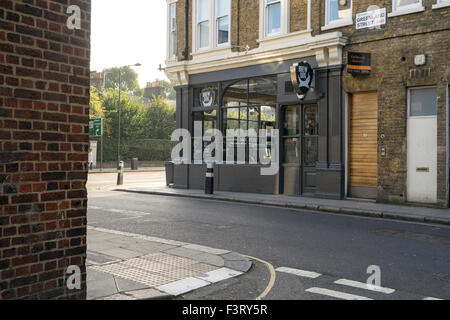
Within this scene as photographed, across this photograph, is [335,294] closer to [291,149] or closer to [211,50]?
[291,149]

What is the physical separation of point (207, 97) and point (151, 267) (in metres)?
13.6

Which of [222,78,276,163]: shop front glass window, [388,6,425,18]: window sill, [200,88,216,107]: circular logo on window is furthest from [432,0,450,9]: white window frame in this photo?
[200,88,216,107]: circular logo on window

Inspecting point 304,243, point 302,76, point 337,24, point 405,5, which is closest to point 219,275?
point 304,243

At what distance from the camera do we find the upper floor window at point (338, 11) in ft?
45.8

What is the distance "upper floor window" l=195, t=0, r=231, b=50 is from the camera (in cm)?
1780

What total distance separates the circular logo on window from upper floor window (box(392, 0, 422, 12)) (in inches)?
306

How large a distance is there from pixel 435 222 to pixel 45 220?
29.5 ft

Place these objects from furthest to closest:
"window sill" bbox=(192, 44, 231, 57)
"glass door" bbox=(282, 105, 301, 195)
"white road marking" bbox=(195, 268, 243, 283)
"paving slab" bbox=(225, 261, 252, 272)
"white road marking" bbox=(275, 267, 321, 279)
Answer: "window sill" bbox=(192, 44, 231, 57)
"glass door" bbox=(282, 105, 301, 195)
"paving slab" bbox=(225, 261, 252, 272)
"white road marking" bbox=(275, 267, 321, 279)
"white road marking" bbox=(195, 268, 243, 283)

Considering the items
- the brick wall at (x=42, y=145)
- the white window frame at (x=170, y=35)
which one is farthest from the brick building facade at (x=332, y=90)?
the brick wall at (x=42, y=145)

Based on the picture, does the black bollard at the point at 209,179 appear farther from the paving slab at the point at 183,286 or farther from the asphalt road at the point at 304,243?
the paving slab at the point at 183,286

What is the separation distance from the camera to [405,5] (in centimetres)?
1269

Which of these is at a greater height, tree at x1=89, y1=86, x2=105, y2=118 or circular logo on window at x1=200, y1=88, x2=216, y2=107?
tree at x1=89, y1=86, x2=105, y2=118

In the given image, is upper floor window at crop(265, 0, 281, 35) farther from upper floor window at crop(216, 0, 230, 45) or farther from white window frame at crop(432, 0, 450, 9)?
white window frame at crop(432, 0, 450, 9)

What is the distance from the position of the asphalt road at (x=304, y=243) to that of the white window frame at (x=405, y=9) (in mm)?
6242
